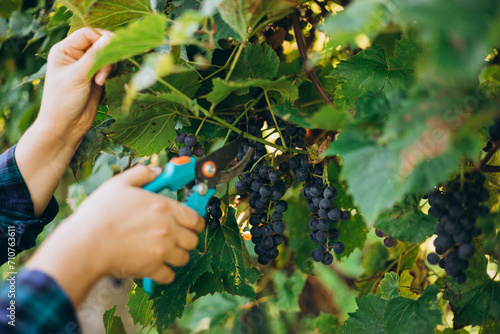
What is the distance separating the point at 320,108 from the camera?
0.97 m

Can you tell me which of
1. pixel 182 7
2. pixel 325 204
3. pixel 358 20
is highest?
pixel 358 20

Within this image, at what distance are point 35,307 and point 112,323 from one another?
66 cm

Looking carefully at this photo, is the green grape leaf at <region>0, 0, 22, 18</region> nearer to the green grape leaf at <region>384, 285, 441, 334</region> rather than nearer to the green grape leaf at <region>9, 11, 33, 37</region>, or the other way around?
the green grape leaf at <region>9, 11, 33, 37</region>

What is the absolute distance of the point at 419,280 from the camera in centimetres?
129

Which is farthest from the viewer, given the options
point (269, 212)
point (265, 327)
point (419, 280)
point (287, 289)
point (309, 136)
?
point (265, 327)

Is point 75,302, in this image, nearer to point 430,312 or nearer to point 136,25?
point 136,25

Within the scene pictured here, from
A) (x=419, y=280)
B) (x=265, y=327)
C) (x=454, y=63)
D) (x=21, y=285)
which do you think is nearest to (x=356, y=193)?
(x=454, y=63)

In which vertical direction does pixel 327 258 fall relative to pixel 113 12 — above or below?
below

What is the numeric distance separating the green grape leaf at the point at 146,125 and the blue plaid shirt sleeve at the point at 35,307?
15.8 inches

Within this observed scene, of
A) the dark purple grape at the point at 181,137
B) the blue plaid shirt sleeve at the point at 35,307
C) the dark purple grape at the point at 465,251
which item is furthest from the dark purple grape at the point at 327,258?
the blue plaid shirt sleeve at the point at 35,307

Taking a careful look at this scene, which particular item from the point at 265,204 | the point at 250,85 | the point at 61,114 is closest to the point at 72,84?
the point at 61,114

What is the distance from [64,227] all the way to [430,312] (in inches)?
28.8

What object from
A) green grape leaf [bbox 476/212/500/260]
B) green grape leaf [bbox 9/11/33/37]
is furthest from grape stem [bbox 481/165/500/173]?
green grape leaf [bbox 9/11/33/37]

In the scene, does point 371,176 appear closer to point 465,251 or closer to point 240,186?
point 465,251
